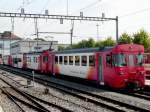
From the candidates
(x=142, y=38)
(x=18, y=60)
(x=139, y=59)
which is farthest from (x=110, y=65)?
(x=142, y=38)

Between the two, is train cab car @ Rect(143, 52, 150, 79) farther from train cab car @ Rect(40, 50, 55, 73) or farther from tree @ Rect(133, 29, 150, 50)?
tree @ Rect(133, 29, 150, 50)

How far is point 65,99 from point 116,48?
188 inches

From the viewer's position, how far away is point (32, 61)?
5056cm

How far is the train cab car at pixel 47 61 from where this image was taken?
39.0m

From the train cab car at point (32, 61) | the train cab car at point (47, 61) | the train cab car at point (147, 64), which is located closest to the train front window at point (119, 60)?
the train cab car at point (147, 64)

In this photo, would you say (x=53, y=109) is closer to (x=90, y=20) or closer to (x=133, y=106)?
(x=133, y=106)

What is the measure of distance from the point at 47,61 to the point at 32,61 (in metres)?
9.79

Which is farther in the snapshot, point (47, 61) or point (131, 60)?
point (47, 61)

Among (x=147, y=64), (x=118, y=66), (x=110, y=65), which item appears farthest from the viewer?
(x=147, y=64)

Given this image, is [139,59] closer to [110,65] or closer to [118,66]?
[118,66]

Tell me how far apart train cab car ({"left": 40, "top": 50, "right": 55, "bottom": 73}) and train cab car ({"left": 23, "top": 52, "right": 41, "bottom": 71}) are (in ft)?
6.59

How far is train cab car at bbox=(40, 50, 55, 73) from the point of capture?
39.0 meters

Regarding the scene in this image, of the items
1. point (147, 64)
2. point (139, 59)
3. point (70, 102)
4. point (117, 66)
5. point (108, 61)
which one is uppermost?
point (139, 59)

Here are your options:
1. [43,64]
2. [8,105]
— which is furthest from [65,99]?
[43,64]
